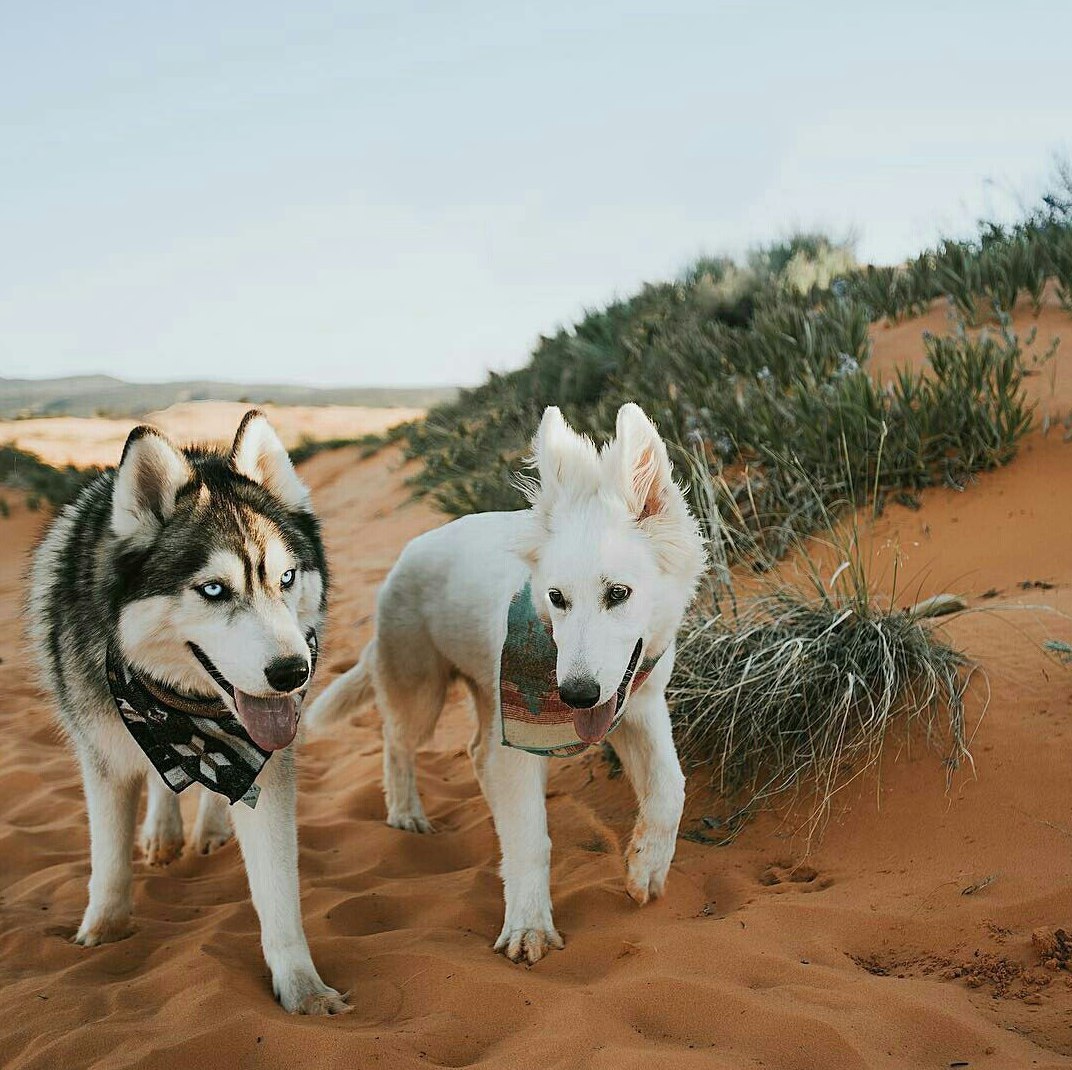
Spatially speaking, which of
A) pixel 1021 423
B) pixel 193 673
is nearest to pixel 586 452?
pixel 193 673

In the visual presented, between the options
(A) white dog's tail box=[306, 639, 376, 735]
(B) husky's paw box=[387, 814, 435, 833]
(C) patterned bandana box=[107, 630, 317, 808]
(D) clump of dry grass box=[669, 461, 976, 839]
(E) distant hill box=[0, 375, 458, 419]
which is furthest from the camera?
(E) distant hill box=[0, 375, 458, 419]

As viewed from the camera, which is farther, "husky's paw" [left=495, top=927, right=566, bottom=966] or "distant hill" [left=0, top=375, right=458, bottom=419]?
"distant hill" [left=0, top=375, right=458, bottom=419]

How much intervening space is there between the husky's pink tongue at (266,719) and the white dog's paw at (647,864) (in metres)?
1.37

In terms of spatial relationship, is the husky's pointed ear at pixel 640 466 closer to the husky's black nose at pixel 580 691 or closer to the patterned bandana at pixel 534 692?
the patterned bandana at pixel 534 692

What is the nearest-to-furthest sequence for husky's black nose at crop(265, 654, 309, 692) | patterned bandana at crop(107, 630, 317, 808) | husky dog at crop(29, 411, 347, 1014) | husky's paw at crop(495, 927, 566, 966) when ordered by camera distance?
husky's black nose at crop(265, 654, 309, 692), husky dog at crop(29, 411, 347, 1014), patterned bandana at crop(107, 630, 317, 808), husky's paw at crop(495, 927, 566, 966)

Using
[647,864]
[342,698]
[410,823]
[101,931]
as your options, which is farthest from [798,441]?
[101,931]

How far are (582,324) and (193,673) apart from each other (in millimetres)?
11399

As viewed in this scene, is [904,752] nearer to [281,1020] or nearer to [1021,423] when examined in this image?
[281,1020]

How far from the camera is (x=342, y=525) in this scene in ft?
46.9

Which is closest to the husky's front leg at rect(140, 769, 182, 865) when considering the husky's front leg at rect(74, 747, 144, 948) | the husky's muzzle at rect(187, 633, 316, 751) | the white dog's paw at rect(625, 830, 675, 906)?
the husky's front leg at rect(74, 747, 144, 948)

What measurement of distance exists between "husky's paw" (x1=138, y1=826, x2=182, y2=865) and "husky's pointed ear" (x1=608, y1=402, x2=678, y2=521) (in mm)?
2818

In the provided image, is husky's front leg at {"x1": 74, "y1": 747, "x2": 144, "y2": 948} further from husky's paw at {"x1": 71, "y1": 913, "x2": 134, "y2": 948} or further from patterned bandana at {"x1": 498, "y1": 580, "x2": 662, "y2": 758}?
patterned bandana at {"x1": 498, "y1": 580, "x2": 662, "y2": 758}

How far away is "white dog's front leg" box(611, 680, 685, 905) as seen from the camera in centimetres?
365

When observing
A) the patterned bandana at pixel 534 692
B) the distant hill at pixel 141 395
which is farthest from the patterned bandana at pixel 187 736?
the distant hill at pixel 141 395
